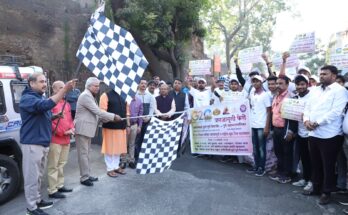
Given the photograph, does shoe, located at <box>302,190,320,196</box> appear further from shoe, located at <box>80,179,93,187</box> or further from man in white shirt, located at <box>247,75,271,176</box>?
shoe, located at <box>80,179,93,187</box>

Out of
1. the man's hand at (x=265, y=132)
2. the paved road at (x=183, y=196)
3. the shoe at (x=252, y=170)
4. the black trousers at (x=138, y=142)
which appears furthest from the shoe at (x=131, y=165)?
the man's hand at (x=265, y=132)

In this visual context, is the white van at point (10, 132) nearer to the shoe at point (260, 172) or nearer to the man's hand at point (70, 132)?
the man's hand at point (70, 132)

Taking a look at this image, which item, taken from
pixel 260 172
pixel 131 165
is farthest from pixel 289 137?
pixel 131 165

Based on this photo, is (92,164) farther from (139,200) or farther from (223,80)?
(223,80)

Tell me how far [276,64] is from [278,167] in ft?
9.07

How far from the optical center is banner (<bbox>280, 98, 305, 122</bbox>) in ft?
17.3

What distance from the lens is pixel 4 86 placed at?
539cm

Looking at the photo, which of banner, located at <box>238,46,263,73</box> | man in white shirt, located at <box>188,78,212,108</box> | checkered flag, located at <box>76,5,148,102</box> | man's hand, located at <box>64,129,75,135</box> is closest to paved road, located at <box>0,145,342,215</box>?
man's hand, located at <box>64,129,75,135</box>

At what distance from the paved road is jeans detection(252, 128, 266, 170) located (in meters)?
0.35

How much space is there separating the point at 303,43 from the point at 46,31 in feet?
33.4

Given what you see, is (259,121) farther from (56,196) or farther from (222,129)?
(56,196)

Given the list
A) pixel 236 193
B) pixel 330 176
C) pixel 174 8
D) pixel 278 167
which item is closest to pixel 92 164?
pixel 236 193

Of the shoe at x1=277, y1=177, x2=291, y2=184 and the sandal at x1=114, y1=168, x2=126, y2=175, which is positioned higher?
the sandal at x1=114, y1=168, x2=126, y2=175

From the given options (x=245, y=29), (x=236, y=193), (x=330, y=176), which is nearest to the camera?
(x=330, y=176)
